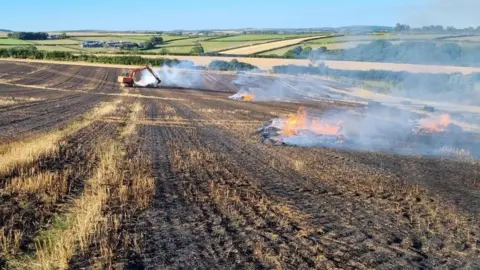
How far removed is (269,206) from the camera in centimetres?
1223

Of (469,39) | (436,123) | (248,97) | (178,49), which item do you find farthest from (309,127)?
(178,49)

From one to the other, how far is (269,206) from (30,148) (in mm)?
9208

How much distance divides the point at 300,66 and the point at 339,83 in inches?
557

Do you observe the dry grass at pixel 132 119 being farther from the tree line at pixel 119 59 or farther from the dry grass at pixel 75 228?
the tree line at pixel 119 59

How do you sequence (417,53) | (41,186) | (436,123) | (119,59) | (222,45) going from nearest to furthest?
(41,186), (436,123), (417,53), (119,59), (222,45)

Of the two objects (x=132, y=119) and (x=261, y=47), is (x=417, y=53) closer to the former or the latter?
(x=132, y=119)

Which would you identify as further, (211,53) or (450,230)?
(211,53)

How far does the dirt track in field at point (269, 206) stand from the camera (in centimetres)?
911

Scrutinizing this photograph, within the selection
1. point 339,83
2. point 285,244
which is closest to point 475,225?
point 285,244

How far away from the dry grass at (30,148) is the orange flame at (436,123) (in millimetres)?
18615

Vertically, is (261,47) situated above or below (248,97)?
above

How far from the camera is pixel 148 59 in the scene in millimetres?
89812

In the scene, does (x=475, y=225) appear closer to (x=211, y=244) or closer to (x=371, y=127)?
(x=211, y=244)

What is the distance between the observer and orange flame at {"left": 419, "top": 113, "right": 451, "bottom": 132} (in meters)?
28.5
